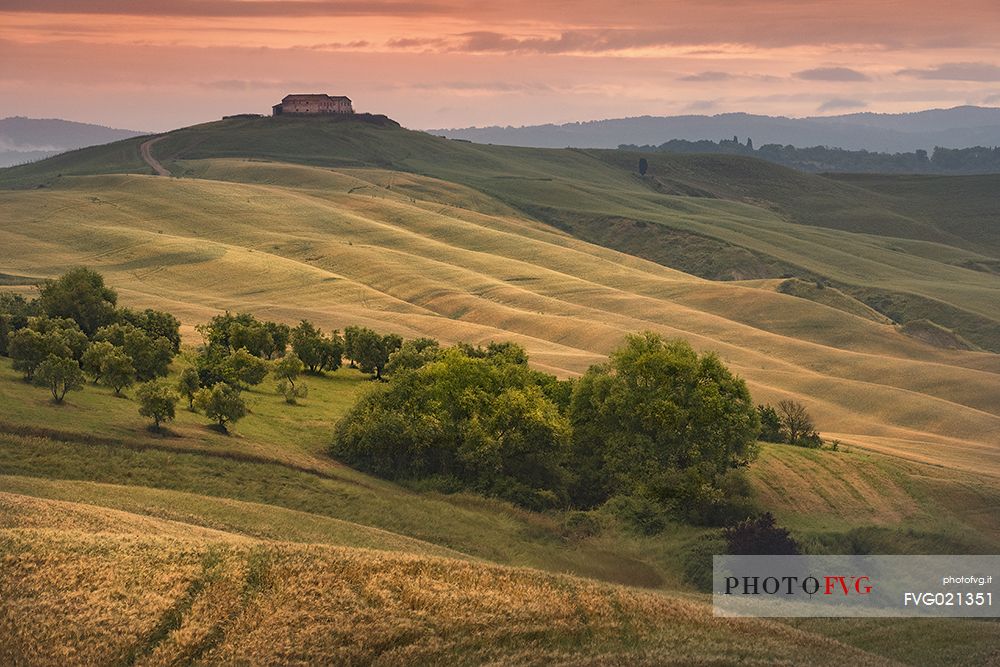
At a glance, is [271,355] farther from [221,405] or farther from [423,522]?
[423,522]

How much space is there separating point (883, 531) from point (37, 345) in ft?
176

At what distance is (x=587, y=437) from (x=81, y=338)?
35897 millimetres

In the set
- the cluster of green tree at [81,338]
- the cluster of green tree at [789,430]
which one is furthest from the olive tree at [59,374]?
the cluster of green tree at [789,430]

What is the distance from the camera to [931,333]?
5536 inches

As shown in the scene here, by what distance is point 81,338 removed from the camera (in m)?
74.5

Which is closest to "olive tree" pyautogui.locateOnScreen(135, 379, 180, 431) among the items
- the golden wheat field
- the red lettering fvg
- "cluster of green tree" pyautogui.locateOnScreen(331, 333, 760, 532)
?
"cluster of green tree" pyautogui.locateOnScreen(331, 333, 760, 532)
